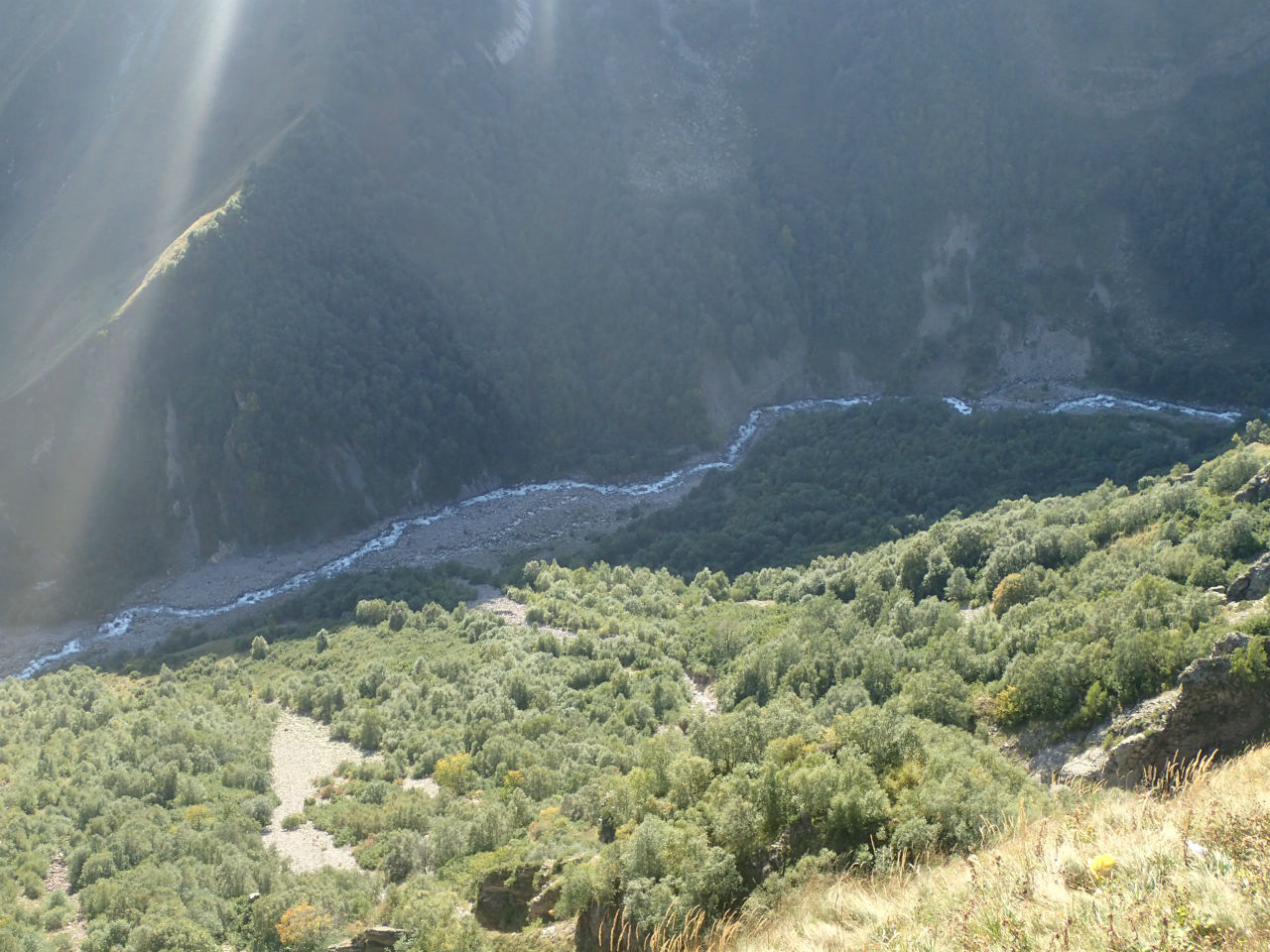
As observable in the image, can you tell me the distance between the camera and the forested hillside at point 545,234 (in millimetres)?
64000

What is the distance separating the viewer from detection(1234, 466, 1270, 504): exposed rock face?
2614 centimetres

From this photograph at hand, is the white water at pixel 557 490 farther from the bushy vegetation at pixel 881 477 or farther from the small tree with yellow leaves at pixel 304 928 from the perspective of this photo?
the small tree with yellow leaves at pixel 304 928

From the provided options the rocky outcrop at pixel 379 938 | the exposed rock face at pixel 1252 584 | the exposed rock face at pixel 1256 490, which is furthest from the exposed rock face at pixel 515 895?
the exposed rock face at pixel 1256 490

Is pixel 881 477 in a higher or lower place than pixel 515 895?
lower

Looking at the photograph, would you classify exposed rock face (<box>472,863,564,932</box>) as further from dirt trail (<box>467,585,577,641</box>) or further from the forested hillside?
the forested hillside

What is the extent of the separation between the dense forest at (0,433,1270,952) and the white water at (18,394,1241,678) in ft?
29.0

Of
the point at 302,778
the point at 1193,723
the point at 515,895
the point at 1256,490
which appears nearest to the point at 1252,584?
the point at 1193,723

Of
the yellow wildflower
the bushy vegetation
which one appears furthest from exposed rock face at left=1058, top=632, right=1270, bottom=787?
the bushy vegetation

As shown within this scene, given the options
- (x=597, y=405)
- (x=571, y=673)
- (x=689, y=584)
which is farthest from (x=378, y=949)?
(x=597, y=405)

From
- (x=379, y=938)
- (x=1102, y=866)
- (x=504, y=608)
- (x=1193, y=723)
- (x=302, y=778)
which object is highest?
(x=1102, y=866)

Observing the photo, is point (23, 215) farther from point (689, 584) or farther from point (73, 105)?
point (689, 584)

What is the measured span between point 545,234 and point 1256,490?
208 ft

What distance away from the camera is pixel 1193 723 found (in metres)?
16.6

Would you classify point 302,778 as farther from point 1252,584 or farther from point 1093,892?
point 1093,892
